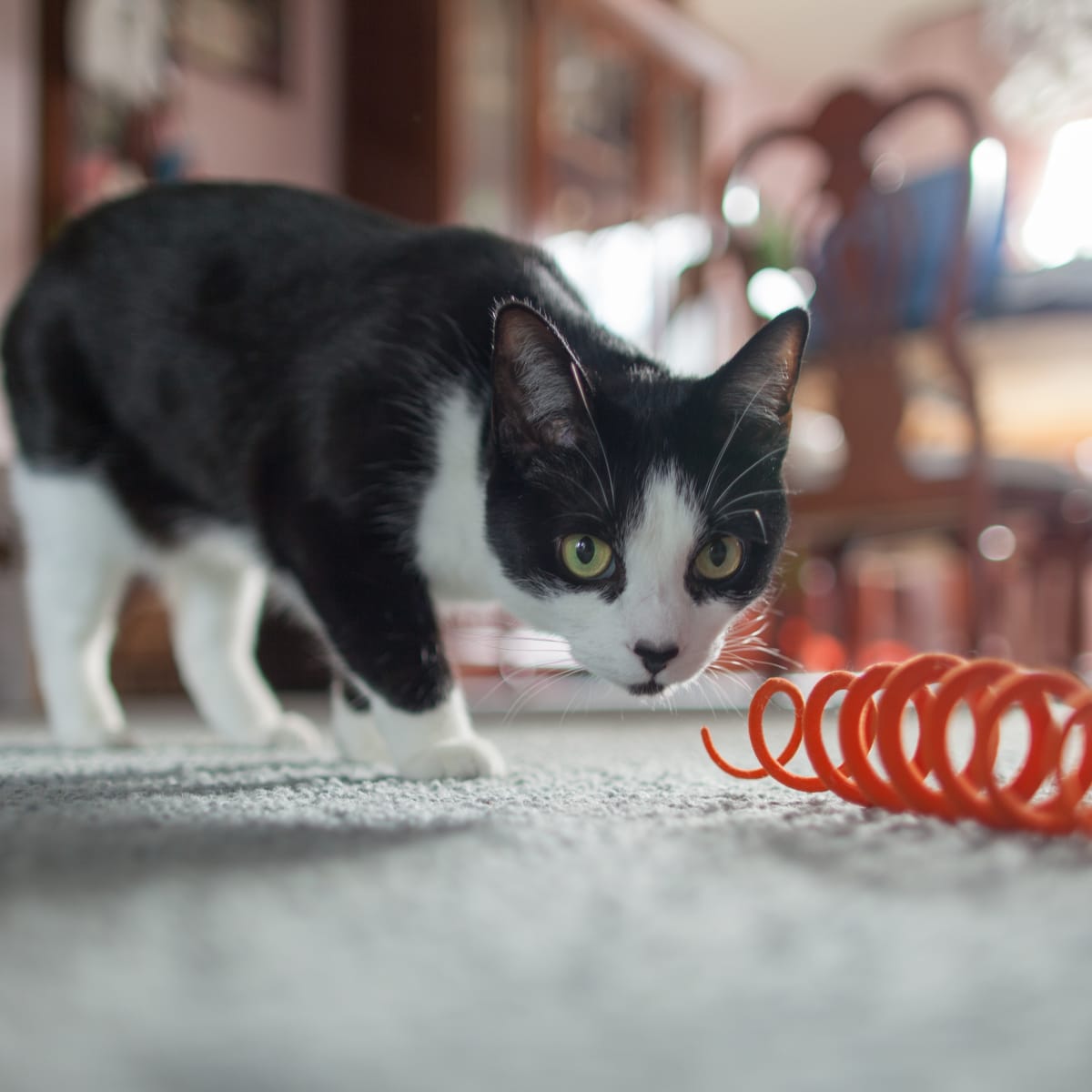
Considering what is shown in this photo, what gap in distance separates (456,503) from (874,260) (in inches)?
53.6

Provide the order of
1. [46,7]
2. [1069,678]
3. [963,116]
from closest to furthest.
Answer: [1069,678] < [963,116] < [46,7]

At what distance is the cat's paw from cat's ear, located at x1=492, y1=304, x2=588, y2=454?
0.87 ft

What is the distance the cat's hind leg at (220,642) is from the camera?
1.40 meters

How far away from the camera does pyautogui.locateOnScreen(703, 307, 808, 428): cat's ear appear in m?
0.89

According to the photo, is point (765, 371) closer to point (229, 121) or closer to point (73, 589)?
point (73, 589)

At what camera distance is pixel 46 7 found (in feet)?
8.66

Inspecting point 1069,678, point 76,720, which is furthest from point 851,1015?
point 76,720

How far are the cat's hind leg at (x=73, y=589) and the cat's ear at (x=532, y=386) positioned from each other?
25.6 inches

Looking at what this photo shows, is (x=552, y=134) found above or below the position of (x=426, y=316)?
above

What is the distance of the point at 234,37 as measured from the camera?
3207 millimetres

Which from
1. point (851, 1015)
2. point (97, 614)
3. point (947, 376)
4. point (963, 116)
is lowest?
point (97, 614)

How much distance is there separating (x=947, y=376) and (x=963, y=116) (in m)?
0.45

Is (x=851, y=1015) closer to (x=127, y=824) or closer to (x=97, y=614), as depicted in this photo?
(x=127, y=824)

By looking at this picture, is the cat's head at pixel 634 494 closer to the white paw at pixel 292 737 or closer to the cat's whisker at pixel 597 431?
the cat's whisker at pixel 597 431
